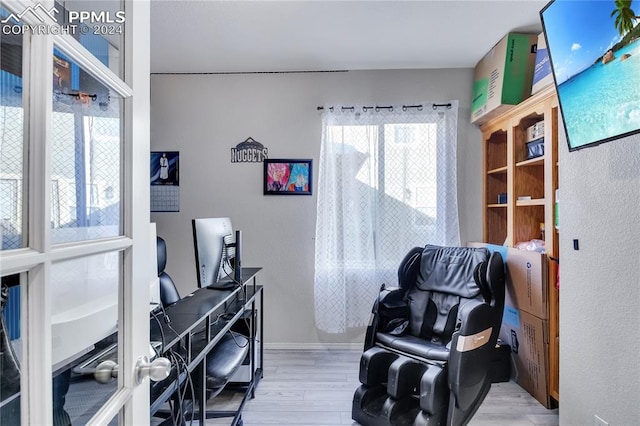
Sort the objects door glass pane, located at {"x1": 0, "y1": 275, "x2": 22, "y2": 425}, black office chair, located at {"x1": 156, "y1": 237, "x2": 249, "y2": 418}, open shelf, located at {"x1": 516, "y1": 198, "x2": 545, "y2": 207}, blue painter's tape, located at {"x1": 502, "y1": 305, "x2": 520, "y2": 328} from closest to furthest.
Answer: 1. door glass pane, located at {"x1": 0, "y1": 275, "x2": 22, "y2": 425}
2. black office chair, located at {"x1": 156, "y1": 237, "x2": 249, "y2": 418}
3. open shelf, located at {"x1": 516, "y1": 198, "x2": 545, "y2": 207}
4. blue painter's tape, located at {"x1": 502, "y1": 305, "x2": 520, "y2": 328}

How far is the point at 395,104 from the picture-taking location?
10.0 ft

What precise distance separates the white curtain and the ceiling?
0.45 metres

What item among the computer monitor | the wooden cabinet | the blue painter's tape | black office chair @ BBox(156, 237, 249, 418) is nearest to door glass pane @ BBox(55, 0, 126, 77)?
the computer monitor

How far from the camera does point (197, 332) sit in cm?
164

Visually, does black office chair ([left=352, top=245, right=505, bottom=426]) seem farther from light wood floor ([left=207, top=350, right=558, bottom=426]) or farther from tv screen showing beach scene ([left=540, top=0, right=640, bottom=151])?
tv screen showing beach scene ([left=540, top=0, right=640, bottom=151])

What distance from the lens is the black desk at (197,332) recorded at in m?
1.16

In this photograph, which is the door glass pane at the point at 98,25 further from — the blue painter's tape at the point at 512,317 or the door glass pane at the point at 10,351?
the blue painter's tape at the point at 512,317

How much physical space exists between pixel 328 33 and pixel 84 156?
2247 millimetres

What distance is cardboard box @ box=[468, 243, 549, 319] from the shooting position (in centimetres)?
218

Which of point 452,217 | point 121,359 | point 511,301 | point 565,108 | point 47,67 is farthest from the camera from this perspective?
point 452,217

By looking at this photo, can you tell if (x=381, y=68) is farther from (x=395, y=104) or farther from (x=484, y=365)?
(x=484, y=365)

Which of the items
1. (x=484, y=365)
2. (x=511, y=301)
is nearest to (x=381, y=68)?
(x=511, y=301)

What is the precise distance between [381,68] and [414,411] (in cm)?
272

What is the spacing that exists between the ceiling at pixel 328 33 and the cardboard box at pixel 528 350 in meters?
2.07
